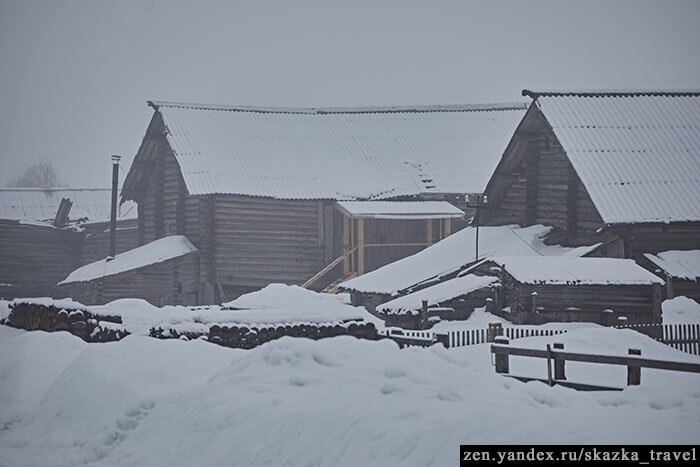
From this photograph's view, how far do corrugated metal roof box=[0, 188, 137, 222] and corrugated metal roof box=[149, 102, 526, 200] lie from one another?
1240 centimetres

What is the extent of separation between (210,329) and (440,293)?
9632mm

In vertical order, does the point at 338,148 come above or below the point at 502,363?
above

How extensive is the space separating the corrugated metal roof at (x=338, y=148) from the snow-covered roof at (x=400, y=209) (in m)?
0.97

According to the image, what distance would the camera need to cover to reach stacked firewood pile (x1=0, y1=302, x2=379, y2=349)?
55.3ft

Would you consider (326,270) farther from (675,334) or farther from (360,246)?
(675,334)

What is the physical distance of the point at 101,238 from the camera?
161 ft

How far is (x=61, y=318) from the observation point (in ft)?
62.1

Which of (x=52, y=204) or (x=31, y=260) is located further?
(x=52, y=204)

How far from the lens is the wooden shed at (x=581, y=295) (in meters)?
21.7

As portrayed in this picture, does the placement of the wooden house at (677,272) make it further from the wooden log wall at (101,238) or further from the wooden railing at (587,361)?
the wooden log wall at (101,238)

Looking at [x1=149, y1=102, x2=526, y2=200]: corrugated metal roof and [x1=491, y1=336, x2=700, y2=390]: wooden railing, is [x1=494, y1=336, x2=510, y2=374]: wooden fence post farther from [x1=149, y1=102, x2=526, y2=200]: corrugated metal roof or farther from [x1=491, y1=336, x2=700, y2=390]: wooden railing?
[x1=149, y1=102, x2=526, y2=200]: corrugated metal roof

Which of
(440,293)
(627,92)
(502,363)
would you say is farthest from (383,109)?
(502,363)

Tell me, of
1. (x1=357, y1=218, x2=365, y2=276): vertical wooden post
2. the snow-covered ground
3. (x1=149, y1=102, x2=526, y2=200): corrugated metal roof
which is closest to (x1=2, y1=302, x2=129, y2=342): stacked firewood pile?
the snow-covered ground

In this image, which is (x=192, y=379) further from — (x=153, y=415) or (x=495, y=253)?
(x=495, y=253)
